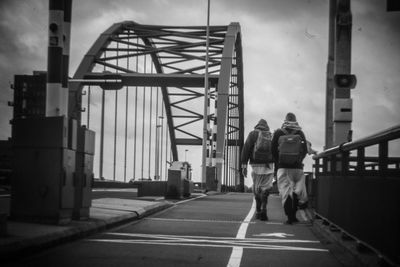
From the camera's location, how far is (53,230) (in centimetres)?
744

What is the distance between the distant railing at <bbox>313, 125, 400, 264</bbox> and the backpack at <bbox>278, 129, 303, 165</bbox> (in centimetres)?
157

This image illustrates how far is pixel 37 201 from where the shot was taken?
812 cm

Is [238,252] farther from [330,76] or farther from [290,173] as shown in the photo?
[330,76]

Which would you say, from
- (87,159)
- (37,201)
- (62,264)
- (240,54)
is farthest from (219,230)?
(240,54)

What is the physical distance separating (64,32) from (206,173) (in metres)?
24.9

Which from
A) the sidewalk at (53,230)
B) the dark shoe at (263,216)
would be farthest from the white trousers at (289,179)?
the sidewalk at (53,230)

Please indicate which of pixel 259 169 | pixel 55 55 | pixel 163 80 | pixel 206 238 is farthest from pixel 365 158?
pixel 163 80

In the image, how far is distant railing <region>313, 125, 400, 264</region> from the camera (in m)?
5.49

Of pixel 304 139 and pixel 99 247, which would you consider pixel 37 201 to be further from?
pixel 304 139

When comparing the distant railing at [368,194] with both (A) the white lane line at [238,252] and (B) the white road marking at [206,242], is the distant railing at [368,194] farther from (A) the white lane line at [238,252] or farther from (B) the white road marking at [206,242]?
(A) the white lane line at [238,252]

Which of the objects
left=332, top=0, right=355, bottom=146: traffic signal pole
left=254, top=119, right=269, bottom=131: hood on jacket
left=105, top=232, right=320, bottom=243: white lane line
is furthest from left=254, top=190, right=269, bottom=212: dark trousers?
left=105, top=232, right=320, bottom=243: white lane line

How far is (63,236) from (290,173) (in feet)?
16.3

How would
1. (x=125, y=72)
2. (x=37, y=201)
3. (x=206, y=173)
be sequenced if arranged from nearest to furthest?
(x=37, y=201), (x=206, y=173), (x=125, y=72)

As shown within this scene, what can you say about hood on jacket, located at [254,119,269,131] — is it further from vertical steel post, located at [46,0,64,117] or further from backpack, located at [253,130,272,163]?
vertical steel post, located at [46,0,64,117]
